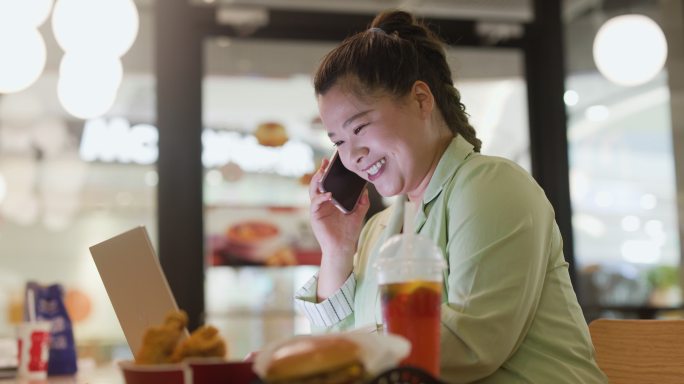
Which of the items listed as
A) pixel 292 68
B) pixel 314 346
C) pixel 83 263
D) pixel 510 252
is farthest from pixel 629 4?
pixel 314 346

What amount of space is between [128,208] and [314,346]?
11.6ft

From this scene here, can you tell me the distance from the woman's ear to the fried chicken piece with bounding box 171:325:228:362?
2.73ft

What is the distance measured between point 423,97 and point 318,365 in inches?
38.8

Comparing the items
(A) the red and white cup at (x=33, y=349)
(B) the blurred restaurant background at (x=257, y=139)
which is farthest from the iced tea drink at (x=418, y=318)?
(B) the blurred restaurant background at (x=257, y=139)

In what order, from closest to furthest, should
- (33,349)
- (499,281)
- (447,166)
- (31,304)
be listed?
1. (499,281)
2. (447,166)
3. (33,349)
4. (31,304)

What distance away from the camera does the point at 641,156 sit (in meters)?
4.73

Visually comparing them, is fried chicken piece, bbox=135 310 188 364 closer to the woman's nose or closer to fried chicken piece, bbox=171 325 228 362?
fried chicken piece, bbox=171 325 228 362

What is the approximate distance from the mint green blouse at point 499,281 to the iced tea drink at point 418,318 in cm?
20

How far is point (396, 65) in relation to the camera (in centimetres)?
173

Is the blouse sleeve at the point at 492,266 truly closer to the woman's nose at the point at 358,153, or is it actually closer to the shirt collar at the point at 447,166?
the shirt collar at the point at 447,166

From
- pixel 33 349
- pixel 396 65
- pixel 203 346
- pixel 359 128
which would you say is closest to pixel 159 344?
pixel 203 346

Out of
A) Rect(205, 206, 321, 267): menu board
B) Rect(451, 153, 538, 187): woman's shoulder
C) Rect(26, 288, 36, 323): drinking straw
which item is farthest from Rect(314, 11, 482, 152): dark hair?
Rect(205, 206, 321, 267): menu board

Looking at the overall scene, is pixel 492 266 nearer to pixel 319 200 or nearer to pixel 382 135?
pixel 382 135

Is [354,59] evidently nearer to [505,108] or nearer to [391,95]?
[391,95]
